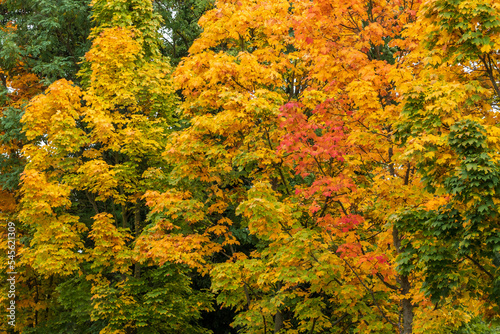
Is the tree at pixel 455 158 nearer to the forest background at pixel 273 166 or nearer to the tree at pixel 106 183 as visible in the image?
the forest background at pixel 273 166

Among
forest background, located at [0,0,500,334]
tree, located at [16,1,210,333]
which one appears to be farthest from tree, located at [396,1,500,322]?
tree, located at [16,1,210,333]

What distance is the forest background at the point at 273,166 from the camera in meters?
6.96

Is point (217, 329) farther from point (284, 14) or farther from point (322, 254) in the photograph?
point (284, 14)

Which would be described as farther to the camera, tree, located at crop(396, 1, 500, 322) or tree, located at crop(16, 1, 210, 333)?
tree, located at crop(16, 1, 210, 333)

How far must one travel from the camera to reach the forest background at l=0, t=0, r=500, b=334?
6.96m

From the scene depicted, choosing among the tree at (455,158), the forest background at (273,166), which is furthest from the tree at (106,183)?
the tree at (455,158)

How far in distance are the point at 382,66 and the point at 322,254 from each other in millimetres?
3849

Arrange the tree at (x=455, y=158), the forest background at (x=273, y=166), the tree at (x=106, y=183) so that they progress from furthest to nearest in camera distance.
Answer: the tree at (x=106, y=183)
the forest background at (x=273, y=166)
the tree at (x=455, y=158)

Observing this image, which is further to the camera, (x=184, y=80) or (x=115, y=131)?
(x=115, y=131)

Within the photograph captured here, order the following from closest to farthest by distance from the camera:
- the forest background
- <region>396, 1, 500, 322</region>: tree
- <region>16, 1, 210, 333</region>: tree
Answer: <region>396, 1, 500, 322</region>: tree < the forest background < <region>16, 1, 210, 333</region>: tree

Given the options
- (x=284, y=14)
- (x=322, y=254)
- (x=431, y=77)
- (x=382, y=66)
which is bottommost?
(x=322, y=254)

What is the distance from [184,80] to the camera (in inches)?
482

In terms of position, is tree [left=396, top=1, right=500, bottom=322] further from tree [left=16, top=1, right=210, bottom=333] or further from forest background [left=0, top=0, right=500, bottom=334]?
tree [left=16, top=1, right=210, bottom=333]

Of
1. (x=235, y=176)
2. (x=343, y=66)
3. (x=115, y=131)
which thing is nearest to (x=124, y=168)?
(x=115, y=131)
